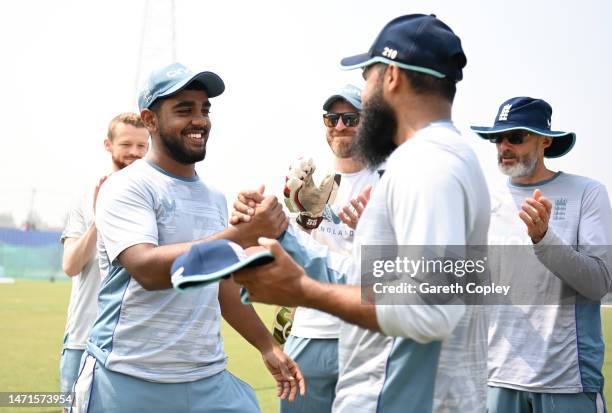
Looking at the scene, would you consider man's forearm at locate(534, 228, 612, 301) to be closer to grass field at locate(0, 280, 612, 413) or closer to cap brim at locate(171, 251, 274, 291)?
cap brim at locate(171, 251, 274, 291)

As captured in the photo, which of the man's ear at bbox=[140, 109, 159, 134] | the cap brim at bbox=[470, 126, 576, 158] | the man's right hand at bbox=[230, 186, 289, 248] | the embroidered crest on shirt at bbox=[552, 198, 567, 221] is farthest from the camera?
the cap brim at bbox=[470, 126, 576, 158]

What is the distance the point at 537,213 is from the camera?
4.10 metres

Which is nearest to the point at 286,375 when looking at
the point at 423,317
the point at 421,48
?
the point at 423,317

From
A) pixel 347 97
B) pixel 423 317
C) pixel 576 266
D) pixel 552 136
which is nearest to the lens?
pixel 423 317

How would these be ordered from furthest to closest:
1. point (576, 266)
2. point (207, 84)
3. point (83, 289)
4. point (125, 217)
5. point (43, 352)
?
1. point (43, 352)
2. point (83, 289)
3. point (576, 266)
4. point (207, 84)
5. point (125, 217)

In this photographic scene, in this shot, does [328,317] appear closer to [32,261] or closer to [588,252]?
[588,252]

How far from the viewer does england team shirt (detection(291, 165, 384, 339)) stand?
461cm

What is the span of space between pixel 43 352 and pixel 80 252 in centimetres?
686

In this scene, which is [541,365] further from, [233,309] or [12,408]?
[12,408]

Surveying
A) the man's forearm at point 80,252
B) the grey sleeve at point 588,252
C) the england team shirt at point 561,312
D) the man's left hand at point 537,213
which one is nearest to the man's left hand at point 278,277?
the man's left hand at point 537,213

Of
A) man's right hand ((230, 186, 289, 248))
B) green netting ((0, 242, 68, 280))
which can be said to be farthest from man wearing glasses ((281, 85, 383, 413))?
green netting ((0, 242, 68, 280))

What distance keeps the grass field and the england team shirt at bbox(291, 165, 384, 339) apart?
3648 mm

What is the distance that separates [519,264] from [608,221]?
55cm

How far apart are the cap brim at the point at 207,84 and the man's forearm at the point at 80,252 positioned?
79.2 inches
